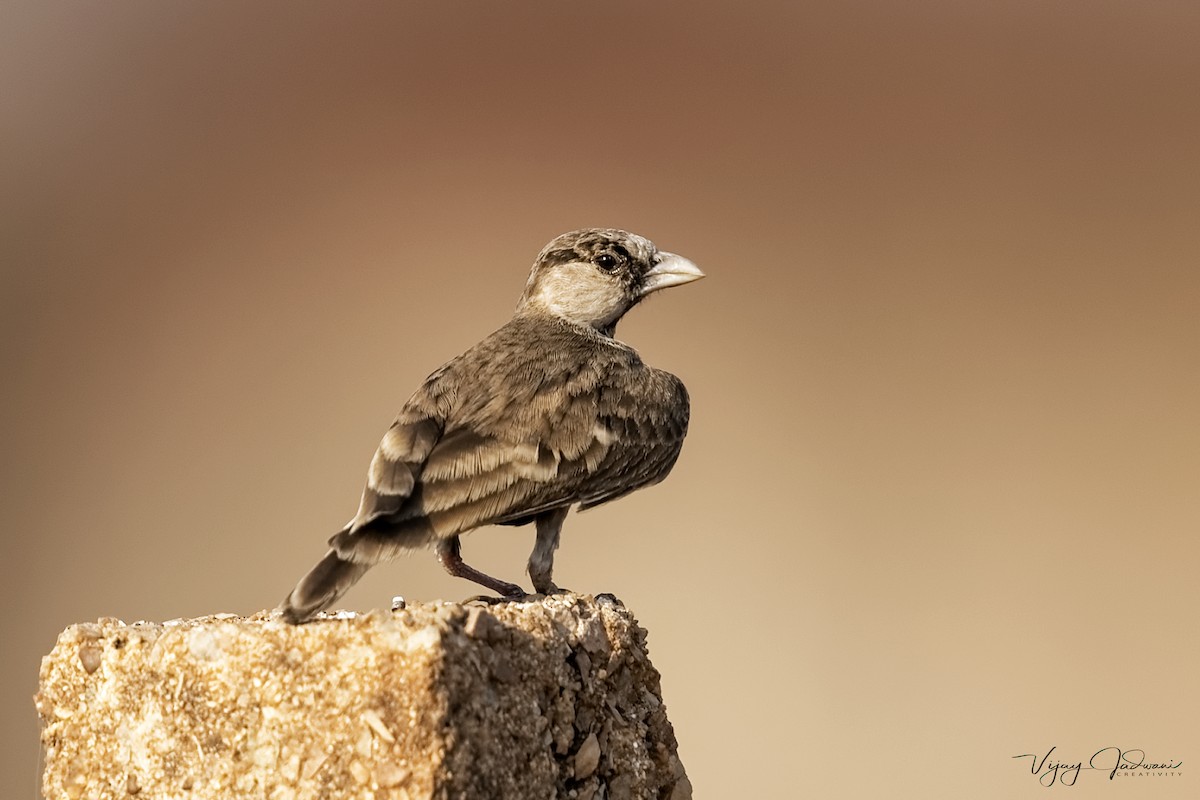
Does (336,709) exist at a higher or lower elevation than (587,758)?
higher

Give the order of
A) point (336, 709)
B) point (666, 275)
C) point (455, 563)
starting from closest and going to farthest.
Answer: point (336, 709), point (455, 563), point (666, 275)

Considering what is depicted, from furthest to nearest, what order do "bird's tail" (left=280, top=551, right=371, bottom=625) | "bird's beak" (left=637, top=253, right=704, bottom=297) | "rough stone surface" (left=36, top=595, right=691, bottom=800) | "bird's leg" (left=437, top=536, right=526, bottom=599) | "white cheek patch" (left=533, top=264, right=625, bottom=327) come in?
"bird's beak" (left=637, top=253, right=704, bottom=297)
"white cheek patch" (left=533, top=264, right=625, bottom=327)
"bird's leg" (left=437, top=536, right=526, bottom=599)
"bird's tail" (left=280, top=551, right=371, bottom=625)
"rough stone surface" (left=36, top=595, right=691, bottom=800)

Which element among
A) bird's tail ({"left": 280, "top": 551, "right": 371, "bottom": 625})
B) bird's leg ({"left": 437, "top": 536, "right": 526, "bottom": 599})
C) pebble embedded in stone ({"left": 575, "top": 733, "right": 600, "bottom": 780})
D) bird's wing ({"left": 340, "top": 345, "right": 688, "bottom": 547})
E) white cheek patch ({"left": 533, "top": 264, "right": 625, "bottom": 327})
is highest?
white cheek patch ({"left": 533, "top": 264, "right": 625, "bottom": 327})

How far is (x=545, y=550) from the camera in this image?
347 centimetres

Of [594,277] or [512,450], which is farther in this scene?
[594,277]

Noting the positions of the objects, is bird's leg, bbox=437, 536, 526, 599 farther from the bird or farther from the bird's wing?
the bird's wing

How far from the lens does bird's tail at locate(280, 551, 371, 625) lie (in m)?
2.30

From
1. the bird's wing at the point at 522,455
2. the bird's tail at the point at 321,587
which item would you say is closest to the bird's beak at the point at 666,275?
the bird's wing at the point at 522,455

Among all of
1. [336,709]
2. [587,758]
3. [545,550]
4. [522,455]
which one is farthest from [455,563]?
[336,709]

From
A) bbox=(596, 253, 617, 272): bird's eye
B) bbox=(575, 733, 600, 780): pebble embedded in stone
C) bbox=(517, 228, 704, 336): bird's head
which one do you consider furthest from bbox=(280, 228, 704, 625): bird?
bbox=(575, 733, 600, 780): pebble embedded in stone

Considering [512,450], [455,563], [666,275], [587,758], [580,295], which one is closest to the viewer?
[587,758]

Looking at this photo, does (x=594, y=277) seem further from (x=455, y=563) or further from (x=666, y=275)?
(x=455, y=563)

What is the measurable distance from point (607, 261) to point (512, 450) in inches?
59.7

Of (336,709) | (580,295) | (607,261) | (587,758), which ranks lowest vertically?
(587,758)
